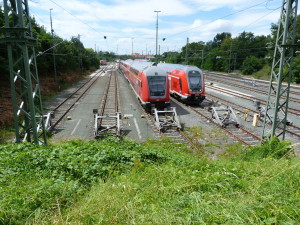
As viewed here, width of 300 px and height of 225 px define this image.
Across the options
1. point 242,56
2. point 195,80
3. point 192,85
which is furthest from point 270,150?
point 242,56

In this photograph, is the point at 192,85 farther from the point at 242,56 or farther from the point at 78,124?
the point at 242,56

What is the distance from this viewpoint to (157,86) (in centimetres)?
1662

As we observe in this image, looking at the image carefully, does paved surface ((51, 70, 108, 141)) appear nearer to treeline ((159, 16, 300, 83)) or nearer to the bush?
the bush

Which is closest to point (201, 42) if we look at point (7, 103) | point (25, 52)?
point (7, 103)

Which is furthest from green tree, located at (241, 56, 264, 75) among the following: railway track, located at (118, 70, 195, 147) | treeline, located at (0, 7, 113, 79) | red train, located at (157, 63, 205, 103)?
railway track, located at (118, 70, 195, 147)

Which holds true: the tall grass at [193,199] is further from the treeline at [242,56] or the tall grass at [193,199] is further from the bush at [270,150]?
the treeline at [242,56]

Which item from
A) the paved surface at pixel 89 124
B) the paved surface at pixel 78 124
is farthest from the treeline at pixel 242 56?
the paved surface at pixel 78 124

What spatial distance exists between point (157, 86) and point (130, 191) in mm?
12500

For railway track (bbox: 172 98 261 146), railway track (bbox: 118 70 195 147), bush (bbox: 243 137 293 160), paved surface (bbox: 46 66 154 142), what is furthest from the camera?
paved surface (bbox: 46 66 154 142)

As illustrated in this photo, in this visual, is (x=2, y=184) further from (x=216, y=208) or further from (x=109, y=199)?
(x=216, y=208)

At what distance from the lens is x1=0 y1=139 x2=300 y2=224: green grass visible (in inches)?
142

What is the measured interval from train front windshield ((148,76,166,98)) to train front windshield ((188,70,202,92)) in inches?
142

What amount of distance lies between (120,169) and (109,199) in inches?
87.7

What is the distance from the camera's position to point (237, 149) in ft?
36.1
